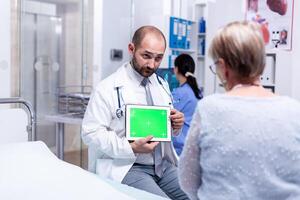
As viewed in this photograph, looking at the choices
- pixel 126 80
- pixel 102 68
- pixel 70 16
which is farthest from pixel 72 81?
pixel 126 80

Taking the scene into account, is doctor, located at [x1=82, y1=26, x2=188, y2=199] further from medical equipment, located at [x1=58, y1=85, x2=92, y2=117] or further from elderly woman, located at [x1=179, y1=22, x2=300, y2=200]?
medical equipment, located at [x1=58, y1=85, x2=92, y2=117]

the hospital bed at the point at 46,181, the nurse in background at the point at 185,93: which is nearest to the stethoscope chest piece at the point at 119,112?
the hospital bed at the point at 46,181

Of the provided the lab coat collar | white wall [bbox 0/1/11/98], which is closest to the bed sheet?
the lab coat collar

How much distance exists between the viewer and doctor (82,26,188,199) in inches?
72.0

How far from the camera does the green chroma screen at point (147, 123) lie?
6.01ft

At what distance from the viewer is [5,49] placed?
3.32 meters

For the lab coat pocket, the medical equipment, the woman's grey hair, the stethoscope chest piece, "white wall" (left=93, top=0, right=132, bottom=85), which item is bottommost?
the lab coat pocket

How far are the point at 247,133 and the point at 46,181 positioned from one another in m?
0.95

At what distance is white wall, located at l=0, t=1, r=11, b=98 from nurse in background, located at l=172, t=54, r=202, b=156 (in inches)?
56.9

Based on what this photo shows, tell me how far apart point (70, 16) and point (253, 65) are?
3410 mm

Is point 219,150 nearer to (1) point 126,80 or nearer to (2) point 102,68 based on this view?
(1) point 126,80

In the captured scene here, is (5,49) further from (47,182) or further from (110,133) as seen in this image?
(47,182)

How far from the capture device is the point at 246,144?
105 cm

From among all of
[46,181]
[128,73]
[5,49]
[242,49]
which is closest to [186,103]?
[128,73]
